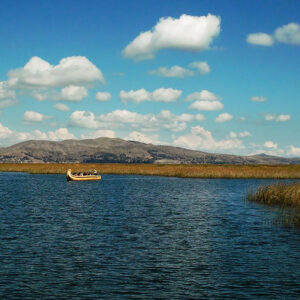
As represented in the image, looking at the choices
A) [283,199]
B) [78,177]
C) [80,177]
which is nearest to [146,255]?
[283,199]

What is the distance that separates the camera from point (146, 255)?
22.5 m

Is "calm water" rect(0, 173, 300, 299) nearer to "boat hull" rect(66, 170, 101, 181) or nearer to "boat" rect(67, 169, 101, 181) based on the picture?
"boat" rect(67, 169, 101, 181)

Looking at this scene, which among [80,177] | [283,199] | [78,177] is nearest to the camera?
[283,199]

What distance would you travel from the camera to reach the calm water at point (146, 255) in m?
17.0

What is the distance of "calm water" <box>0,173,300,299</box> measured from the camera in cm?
1697

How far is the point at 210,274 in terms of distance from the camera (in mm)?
19141

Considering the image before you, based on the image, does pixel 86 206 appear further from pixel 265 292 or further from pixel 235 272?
pixel 265 292

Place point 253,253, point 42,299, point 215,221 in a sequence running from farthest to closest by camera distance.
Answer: point 215,221 < point 253,253 < point 42,299

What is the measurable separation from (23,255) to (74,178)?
68582 millimetres

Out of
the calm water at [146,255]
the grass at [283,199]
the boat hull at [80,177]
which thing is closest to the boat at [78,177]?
the boat hull at [80,177]

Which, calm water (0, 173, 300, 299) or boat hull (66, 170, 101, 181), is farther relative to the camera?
boat hull (66, 170, 101, 181)

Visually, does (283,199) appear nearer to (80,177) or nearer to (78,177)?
(78,177)

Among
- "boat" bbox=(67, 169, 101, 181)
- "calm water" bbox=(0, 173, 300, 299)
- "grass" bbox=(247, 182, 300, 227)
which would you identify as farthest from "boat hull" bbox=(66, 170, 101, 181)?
"calm water" bbox=(0, 173, 300, 299)

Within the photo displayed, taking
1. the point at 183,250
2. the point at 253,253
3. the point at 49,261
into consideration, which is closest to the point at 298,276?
the point at 253,253
